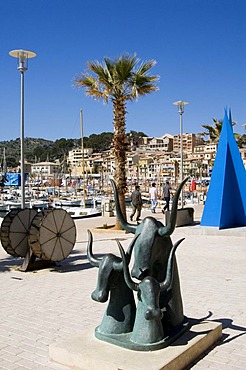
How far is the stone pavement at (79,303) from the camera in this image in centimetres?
480

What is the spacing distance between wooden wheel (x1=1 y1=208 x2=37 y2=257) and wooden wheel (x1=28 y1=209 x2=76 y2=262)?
521mm

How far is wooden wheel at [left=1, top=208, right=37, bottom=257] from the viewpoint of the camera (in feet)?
30.4

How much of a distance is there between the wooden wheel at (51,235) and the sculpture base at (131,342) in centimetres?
438

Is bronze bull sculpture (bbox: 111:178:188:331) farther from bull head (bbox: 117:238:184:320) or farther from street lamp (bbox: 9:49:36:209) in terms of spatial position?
street lamp (bbox: 9:49:36:209)

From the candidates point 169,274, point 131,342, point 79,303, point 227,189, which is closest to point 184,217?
point 227,189

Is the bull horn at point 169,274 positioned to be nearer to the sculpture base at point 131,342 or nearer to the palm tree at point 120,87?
the sculpture base at point 131,342

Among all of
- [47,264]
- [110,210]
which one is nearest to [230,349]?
[47,264]

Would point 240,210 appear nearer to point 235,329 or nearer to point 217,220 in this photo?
point 217,220

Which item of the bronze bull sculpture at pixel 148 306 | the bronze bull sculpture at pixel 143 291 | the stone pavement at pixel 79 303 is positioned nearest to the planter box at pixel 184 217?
the stone pavement at pixel 79 303

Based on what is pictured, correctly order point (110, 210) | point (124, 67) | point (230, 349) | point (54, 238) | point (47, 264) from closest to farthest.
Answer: point (230, 349) < point (54, 238) < point (47, 264) < point (124, 67) < point (110, 210)

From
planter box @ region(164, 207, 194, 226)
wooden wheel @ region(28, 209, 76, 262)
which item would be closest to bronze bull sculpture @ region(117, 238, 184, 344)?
wooden wheel @ region(28, 209, 76, 262)

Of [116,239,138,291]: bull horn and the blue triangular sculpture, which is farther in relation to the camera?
the blue triangular sculpture

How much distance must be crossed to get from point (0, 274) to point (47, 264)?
3.41ft

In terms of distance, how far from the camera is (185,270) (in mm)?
9273
